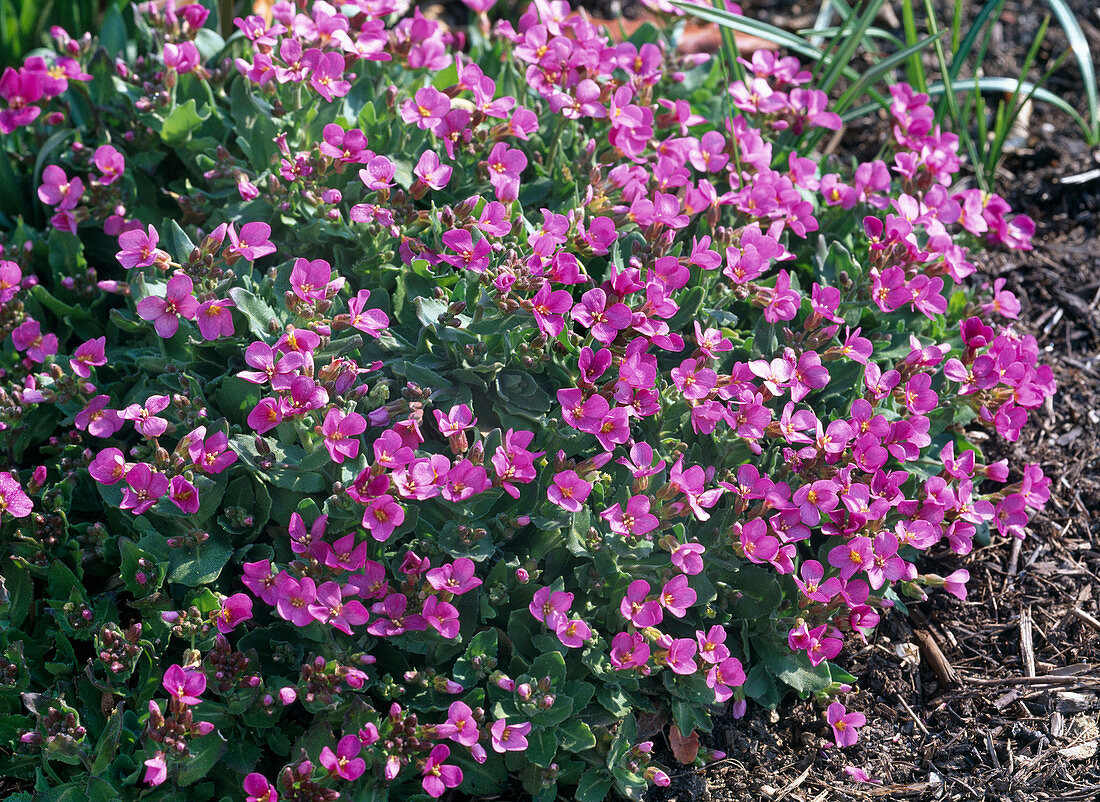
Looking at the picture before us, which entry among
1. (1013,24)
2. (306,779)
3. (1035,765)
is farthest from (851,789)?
(1013,24)

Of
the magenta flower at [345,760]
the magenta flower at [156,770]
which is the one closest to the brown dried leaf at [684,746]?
the magenta flower at [345,760]

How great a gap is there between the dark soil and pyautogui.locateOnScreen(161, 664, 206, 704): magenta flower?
126cm

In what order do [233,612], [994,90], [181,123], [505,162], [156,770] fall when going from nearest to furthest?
[156,770] < [233,612] < [505,162] < [181,123] < [994,90]

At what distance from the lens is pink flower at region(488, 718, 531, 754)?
7.61 ft

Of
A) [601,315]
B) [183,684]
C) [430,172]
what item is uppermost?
[430,172]

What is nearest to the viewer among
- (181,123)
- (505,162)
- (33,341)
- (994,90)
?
(33,341)

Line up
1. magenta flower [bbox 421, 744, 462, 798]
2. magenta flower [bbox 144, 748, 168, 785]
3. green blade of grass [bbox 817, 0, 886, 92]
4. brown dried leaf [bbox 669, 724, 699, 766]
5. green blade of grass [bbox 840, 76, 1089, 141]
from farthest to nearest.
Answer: green blade of grass [bbox 840, 76, 1089, 141] < green blade of grass [bbox 817, 0, 886, 92] < brown dried leaf [bbox 669, 724, 699, 766] < magenta flower [bbox 421, 744, 462, 798] < magenta flower [bbox 144, 748, 168, 785]

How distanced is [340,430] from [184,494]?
43 cm

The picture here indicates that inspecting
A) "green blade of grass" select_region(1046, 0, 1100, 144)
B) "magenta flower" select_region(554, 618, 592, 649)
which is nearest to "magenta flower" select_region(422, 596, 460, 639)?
"magenta flower" select_region(554, 618, 592, 649)

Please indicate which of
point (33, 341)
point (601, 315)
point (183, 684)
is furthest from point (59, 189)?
point (601, 315)

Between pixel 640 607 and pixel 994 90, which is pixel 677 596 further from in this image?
pixel 994 90

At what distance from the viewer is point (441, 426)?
2.43 m

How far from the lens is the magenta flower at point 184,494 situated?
237 centimetres

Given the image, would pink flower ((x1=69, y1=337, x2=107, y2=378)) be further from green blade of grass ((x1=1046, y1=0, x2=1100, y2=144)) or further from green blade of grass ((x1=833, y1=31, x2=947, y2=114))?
green blade of grass ((x1=1046, y1=0, x2=1100, y2=144))
